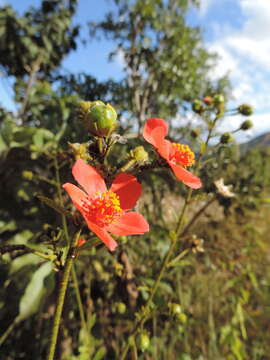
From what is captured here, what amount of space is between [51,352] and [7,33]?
15.5 feet

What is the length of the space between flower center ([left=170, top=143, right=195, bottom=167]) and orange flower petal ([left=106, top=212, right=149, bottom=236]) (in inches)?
5.6

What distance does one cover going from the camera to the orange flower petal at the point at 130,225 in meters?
0.48

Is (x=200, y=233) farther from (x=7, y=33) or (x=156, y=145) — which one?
(x=7, y=33)

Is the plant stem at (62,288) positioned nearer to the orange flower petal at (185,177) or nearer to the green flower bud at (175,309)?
the orange flower petal at (185,177)

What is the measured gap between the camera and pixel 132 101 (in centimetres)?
311

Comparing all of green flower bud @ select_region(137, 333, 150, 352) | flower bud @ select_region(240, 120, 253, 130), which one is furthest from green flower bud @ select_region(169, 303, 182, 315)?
flower bud @ select_region(240, 120, 253, 130)

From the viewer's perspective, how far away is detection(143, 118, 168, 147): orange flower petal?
1.72 feet

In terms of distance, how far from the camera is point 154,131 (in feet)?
1.77

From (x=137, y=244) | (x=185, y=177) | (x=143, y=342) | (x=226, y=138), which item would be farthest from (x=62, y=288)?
(x=137, y=244)

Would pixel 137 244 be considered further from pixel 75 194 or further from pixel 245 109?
pixel 75 194

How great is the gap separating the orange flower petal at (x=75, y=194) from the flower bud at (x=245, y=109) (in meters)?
0.68

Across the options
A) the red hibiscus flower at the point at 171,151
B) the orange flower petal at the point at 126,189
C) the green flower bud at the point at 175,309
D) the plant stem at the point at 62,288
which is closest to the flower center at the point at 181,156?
the red hibiscus flower at the point at 171,151

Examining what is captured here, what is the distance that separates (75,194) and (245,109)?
0.72 m

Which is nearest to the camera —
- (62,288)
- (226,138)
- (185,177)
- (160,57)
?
(62,288)
